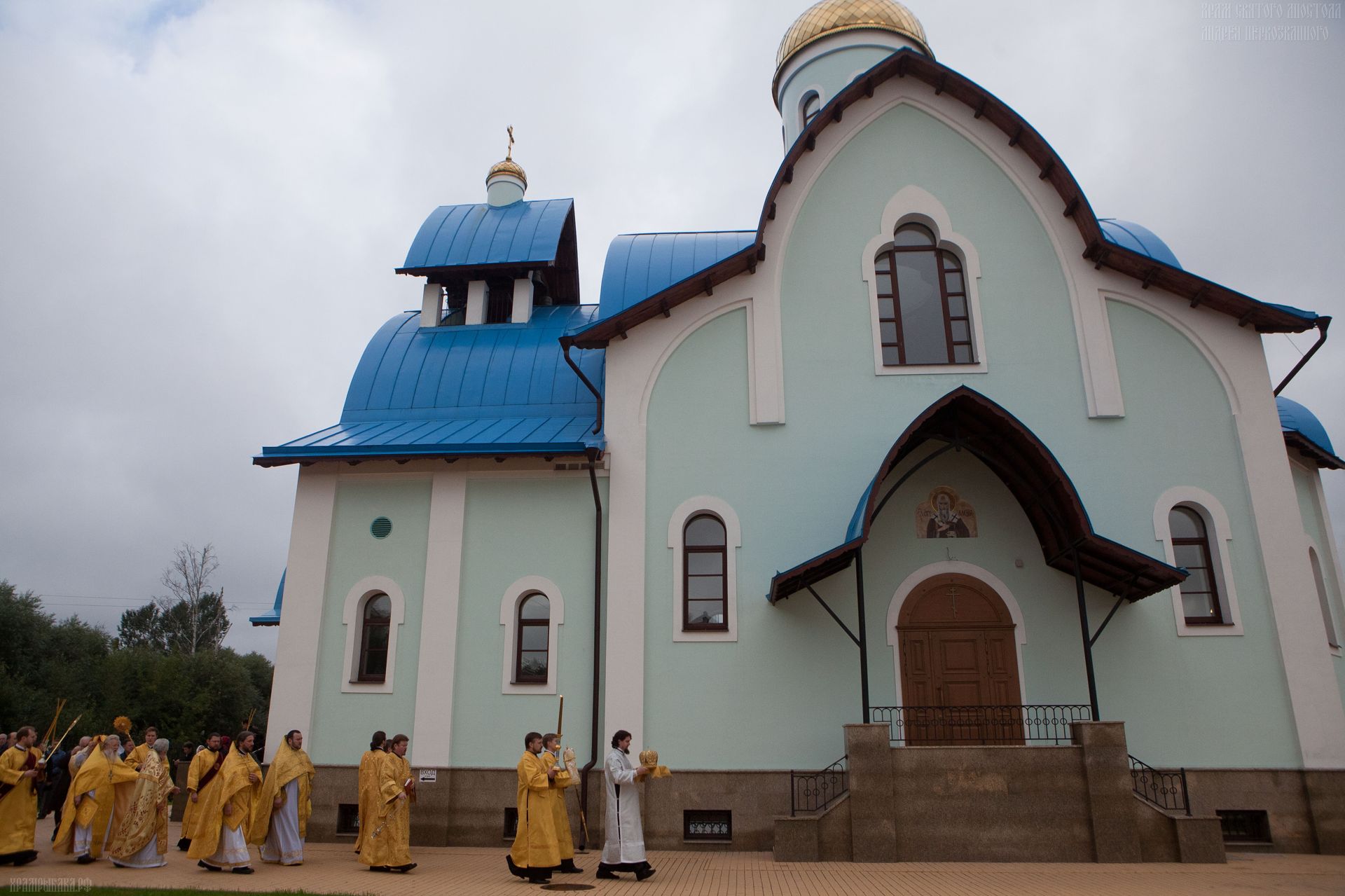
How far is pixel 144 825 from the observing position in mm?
9758

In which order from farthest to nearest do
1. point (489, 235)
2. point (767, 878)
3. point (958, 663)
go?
point (489, 235)
point (958, 663)
point (767, 878)

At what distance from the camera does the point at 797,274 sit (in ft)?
43.6

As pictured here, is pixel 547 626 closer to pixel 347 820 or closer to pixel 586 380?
pixel 586 380

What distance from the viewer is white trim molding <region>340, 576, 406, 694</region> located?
12352mm

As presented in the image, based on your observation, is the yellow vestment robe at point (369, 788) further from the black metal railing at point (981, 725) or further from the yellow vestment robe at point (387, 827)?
the black metal railing at point (981, 725)

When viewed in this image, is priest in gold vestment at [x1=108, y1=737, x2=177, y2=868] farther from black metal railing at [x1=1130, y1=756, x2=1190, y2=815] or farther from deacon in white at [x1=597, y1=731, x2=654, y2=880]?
black metal railing at [x1=1130, y1=756, x2=1190, y2=815]

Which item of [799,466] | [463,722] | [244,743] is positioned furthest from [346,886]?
[799,466]

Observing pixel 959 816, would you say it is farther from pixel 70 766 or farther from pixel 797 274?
pixel 70 766

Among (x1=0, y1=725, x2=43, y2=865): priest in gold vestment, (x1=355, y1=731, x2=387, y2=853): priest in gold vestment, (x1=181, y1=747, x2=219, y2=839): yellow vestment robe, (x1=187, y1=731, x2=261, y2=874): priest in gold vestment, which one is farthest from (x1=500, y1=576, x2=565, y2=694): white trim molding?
(x1=0, y1=725, x2=43, y2=865): priest in gold vestment

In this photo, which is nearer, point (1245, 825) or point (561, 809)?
point (561, 809)

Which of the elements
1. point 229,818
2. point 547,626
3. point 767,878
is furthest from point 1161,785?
point 229,818

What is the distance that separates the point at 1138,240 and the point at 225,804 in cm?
1573

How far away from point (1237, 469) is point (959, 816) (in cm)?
617

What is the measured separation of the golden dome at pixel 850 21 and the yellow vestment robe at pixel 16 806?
18.9 meters
